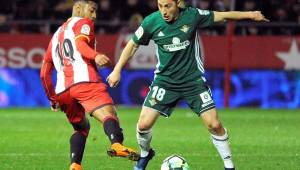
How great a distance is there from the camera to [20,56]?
2381 cm

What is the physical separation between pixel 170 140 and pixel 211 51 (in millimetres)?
9164

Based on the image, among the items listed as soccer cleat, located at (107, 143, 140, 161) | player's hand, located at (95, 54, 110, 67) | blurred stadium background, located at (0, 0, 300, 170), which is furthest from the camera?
→ blurred stadium background, located at (0, 0, 300, 170)

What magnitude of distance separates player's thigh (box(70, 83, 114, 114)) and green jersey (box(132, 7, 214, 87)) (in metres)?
0.80

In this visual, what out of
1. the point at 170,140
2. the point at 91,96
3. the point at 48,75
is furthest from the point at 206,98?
the point at 170,140

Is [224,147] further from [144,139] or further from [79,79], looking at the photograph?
[79,79]

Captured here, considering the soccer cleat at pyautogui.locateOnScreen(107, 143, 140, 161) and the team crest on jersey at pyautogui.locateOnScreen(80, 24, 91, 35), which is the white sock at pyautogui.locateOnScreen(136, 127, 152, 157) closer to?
the soccer cleat at pyautogui.locateOnScreen(107, 143, 140, 161)

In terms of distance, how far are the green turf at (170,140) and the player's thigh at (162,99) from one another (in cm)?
126

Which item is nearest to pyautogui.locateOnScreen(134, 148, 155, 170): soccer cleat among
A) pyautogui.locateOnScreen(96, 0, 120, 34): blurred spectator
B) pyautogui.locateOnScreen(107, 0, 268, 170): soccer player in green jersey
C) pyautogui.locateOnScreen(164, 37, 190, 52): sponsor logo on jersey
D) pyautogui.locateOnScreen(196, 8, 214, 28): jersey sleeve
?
pyautogui.locateOnScreen(107, 0, 268, 170): soccer player in green jersey

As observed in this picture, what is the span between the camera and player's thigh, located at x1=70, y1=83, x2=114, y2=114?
969 cm

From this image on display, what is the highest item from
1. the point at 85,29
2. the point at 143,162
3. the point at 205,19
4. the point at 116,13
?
the point at 85,29

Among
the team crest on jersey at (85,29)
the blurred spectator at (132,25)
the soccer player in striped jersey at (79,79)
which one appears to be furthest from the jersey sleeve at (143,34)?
the blurred spectator at (132,25)

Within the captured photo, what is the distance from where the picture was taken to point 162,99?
1030cm

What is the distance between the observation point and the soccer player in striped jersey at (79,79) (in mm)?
9648

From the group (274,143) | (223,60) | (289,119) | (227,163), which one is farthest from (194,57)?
(223,60)
